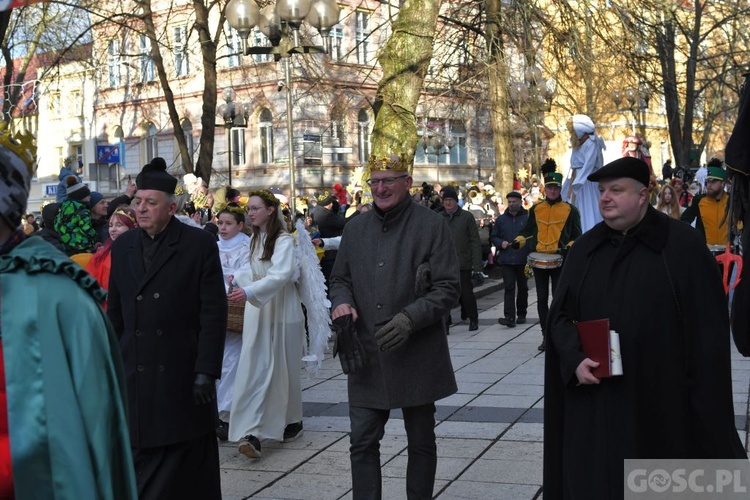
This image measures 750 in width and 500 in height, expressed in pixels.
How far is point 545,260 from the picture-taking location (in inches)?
462

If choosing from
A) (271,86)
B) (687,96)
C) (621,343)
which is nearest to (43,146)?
(271,86)

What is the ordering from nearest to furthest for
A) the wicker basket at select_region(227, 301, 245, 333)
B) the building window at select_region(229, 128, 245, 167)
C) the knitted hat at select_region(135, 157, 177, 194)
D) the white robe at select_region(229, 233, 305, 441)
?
the knitted hat at select_region(135, 157, 177, 194), the white robe at select_region(229, 233, 305, 441), the wicker basket at select_region(227, 301, 245, 333), the building window at select_region(229, 128, 245, 167)

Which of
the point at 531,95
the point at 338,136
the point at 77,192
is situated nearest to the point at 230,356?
the point at 77,192

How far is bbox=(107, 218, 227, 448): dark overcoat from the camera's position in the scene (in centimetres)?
517

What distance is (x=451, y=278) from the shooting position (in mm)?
5484

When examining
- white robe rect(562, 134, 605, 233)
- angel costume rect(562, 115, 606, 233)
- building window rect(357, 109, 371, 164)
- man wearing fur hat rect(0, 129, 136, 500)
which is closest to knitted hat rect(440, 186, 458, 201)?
white robe rect(562, 134, 605, 233)

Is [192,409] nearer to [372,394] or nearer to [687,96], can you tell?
[372,394]

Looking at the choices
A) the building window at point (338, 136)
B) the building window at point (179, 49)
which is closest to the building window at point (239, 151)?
the building window at point (179, 49)

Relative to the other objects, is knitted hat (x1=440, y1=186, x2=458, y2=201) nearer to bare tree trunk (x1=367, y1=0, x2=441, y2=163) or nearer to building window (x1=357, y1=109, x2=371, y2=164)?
bare tree trunk (x1=367, y1=0, x2=441, y2=163)

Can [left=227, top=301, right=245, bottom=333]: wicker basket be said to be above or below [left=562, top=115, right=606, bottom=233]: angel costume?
below

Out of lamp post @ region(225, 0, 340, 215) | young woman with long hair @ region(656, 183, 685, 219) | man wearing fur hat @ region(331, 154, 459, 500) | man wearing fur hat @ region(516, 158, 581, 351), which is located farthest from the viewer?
lamp post @ region(225, 0, 340, 215)

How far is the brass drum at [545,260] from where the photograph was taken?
11.7 meters

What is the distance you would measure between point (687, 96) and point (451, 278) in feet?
83.0

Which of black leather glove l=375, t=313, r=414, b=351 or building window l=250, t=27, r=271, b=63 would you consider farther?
building window l=250, t=27, r=271, b=63
